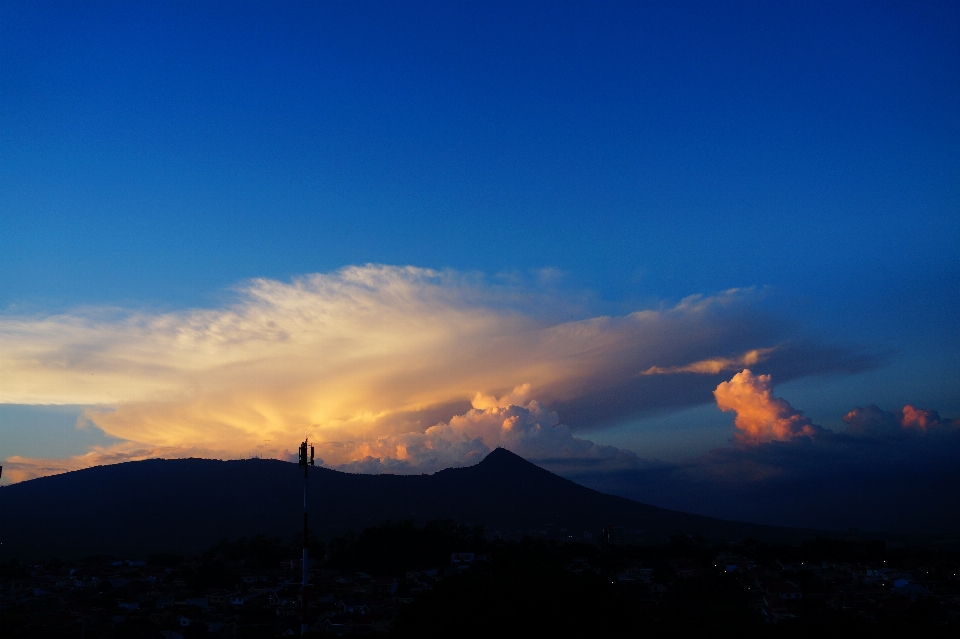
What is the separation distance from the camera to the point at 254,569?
6756 centimetres

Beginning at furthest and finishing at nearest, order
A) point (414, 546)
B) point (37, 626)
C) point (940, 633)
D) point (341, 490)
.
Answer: point (341, 490) → point (414, 546) → point (37, 626) → point (940, 633)

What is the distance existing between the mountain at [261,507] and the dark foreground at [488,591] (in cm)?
4077

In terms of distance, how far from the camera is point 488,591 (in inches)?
938

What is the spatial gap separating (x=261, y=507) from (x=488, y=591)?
118m

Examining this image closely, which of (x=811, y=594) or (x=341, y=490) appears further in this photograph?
(x=341, y=490)

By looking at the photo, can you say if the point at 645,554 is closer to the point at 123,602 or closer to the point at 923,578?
the point at 923,578

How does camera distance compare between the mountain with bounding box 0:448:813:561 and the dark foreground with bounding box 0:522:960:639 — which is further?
the mountain with bounding box 0:448:813:561

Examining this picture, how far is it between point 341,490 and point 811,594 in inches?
4308

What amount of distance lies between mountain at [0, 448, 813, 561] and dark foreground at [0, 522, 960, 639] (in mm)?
40772

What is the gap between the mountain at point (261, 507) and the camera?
114500 millimetres

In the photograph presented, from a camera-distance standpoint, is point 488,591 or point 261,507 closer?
point 488,591

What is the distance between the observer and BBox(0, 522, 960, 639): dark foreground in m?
23.4

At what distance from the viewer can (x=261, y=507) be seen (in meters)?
132

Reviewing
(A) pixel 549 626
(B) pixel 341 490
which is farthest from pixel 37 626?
(B) pixel 341 490
